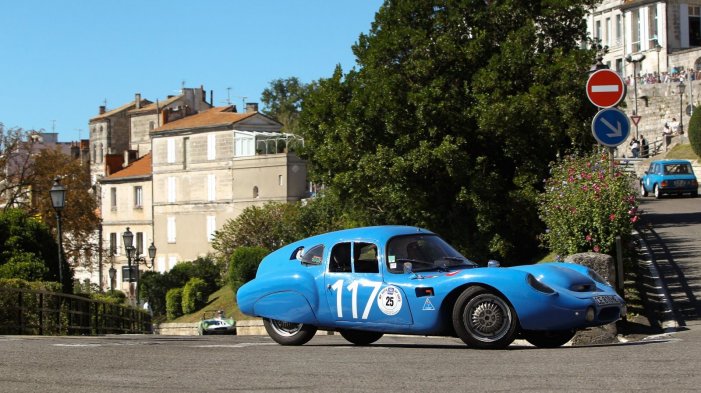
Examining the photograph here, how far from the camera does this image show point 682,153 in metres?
73.4

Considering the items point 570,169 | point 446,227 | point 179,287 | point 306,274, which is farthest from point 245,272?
point 306,274

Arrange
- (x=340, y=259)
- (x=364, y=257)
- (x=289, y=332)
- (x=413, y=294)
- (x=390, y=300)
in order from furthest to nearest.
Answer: (x=289, y=332), (x=340, y=259), (x=364, y=257), (x=390, y=300), (x=413, y=294)

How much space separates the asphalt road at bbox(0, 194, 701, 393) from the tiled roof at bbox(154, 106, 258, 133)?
86.8 m

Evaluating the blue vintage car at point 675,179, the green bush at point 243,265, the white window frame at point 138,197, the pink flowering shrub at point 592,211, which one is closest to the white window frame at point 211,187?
the white window frame at point 138,197

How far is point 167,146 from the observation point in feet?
352

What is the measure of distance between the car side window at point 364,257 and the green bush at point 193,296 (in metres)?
63.7

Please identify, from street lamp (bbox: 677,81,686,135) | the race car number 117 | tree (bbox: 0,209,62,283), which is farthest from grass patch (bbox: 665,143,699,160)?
the race car number 117

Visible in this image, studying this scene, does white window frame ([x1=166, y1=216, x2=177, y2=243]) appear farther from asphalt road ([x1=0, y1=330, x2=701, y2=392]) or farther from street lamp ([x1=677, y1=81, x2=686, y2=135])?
asphalt road ([x1=0, y1=330, x2=701, y2=392])

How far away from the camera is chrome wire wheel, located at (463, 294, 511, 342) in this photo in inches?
559

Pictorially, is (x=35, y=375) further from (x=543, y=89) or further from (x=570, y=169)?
(x=543, y=89)

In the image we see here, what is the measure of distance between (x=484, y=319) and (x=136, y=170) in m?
101

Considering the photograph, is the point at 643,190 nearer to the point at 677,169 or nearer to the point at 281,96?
the point at 677,169

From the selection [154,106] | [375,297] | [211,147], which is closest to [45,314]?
[375,297]

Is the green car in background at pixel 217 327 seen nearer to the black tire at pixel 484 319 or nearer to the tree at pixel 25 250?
the tree at pixel 25 250
